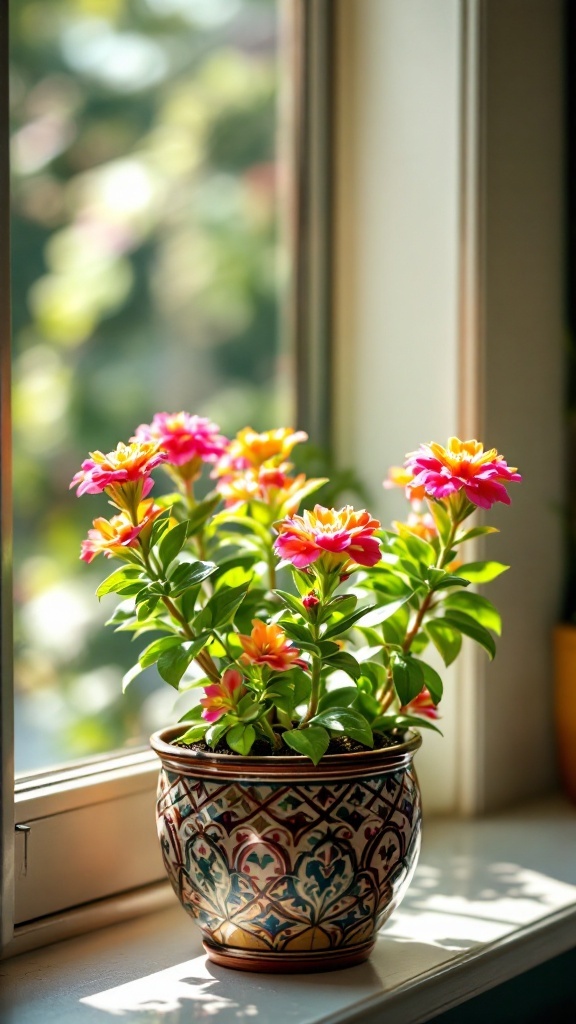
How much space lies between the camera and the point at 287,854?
2.76 ft

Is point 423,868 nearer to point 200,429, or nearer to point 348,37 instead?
point 200,429

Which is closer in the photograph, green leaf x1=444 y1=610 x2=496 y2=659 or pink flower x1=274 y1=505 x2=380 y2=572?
pink flower x1=274 y1=505 x2=380 y2=572

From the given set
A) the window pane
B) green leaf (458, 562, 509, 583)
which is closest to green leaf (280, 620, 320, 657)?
green leaf (458, 562, 509, 583)

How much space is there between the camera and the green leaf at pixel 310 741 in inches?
32.8

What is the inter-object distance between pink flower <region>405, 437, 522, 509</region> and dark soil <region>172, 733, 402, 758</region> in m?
0.22

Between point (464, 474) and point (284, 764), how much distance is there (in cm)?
27

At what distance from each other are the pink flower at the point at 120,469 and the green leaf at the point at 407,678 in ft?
0.85

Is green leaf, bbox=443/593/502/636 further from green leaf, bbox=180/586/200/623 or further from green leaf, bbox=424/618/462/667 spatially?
green leaf, bbox=180/586/200/623

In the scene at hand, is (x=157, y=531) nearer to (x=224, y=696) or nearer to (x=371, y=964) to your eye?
(x=224, y=696)

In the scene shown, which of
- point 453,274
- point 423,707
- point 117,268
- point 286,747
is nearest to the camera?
point 286,747

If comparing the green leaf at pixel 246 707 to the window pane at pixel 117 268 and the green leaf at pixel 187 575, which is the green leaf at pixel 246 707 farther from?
the window pane at pixel 117 268

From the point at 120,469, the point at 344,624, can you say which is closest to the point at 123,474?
the point at 120,469

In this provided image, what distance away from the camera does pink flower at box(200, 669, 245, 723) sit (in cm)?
89

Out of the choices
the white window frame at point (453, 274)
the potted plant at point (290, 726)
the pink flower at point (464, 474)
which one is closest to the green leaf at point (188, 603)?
the potted plant at point (290, 726)
